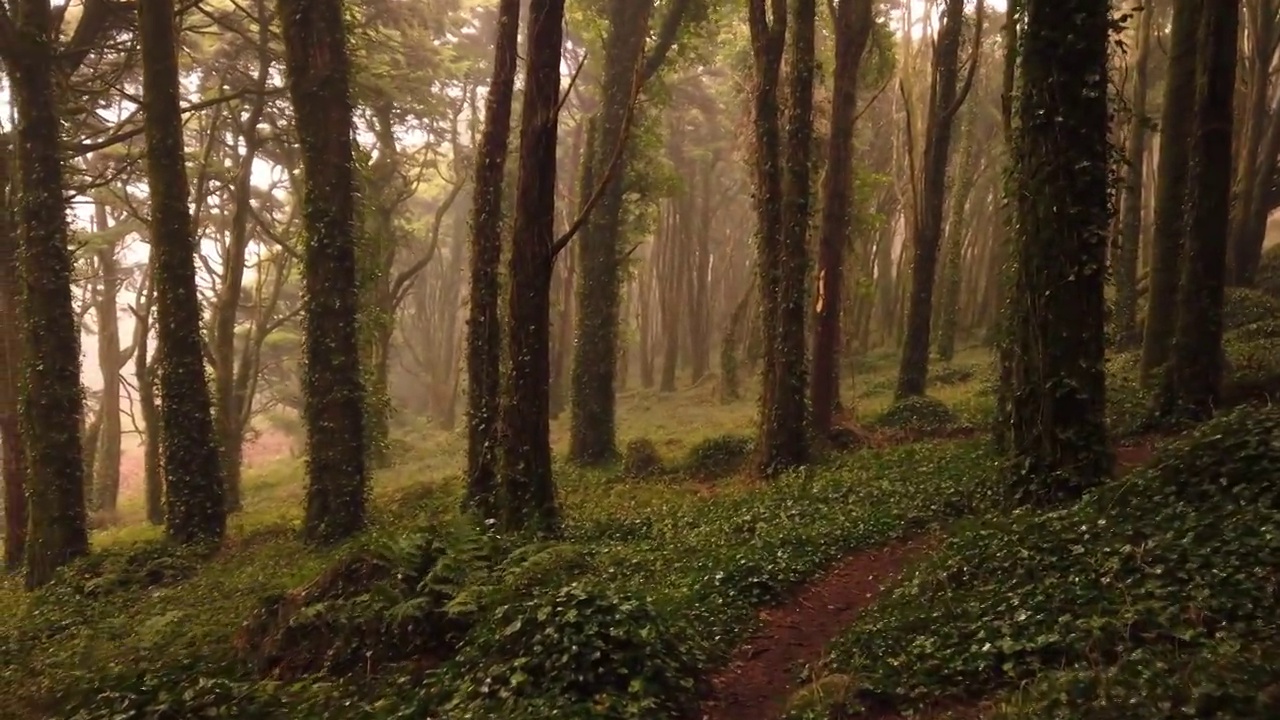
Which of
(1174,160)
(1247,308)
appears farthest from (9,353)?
(1247,308)

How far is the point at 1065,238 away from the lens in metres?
8.09

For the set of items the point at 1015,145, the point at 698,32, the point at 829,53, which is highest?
the point at 829,53

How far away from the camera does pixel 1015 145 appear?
8688mm

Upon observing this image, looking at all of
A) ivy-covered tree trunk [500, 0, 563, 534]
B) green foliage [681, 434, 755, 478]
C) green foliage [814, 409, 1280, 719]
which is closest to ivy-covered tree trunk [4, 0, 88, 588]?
ivy-covered tree trunk [500, 0, 563, 534]

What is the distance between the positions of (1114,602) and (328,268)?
11.1 metres

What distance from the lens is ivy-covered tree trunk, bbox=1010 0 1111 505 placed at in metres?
8.03

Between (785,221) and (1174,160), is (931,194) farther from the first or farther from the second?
(785,221)

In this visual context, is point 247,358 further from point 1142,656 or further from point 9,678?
point 1142,656

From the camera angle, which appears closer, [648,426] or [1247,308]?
[1247,308]

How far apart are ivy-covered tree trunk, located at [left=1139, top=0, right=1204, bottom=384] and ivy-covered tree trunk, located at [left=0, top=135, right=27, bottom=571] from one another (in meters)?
18.9

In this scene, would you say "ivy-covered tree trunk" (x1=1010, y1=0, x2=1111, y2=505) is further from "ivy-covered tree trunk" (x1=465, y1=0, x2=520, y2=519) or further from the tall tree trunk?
the tall tree trunk

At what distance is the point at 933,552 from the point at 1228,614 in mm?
3204

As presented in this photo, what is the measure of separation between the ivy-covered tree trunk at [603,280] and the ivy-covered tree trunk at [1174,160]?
10437mm

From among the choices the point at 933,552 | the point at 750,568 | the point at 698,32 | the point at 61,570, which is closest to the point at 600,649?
the point at 750,568
